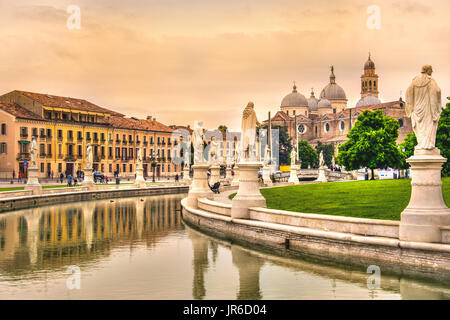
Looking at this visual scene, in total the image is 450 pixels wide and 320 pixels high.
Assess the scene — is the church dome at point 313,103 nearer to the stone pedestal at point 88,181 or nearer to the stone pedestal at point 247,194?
the stone pedestal at point 88,181

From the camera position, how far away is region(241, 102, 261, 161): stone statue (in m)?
20.0

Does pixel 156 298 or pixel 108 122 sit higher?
pixel 108 122

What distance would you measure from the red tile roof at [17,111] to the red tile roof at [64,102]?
2139mm

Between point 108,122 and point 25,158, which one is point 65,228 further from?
point 108,122

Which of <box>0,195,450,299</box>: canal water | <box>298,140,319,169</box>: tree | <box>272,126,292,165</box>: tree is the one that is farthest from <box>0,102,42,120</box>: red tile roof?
<box>298,140,319,169</box>: tree

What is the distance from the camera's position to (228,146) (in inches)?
5733

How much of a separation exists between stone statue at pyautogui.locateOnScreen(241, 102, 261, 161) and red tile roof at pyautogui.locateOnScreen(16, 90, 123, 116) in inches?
2655

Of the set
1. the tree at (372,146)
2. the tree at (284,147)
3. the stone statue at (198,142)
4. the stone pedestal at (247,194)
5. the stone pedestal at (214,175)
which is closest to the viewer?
the stone pedestal at (247,194)

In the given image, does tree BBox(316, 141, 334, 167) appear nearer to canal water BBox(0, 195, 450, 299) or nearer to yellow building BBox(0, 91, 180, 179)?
yellow building BBox(0, 91, 180, 179)

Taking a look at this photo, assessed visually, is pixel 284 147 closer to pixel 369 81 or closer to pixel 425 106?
pixel 369 81

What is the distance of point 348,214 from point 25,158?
216 feet

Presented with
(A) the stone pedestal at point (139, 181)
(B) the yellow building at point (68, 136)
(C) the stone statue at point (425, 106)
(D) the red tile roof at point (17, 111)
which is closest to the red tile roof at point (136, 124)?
(B) the yellow building at point (68, 136)

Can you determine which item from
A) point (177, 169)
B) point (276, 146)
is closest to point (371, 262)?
point (177, 169)

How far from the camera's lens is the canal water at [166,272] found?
1207 centimetres
